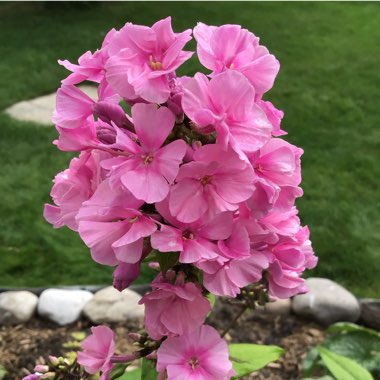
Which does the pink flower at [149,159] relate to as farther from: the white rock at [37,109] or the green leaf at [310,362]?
the white rock at [37,109]

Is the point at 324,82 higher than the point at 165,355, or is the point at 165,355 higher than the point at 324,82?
the point at 165,355

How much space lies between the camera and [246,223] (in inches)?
44.8

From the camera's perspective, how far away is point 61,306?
3014mm

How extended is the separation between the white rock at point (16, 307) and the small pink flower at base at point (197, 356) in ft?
6.47

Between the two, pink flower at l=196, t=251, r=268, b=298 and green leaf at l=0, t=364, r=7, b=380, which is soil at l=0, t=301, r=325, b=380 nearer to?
green leaf at l=0, t=364, r=7, b=380

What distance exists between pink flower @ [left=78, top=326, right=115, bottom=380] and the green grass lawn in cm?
204

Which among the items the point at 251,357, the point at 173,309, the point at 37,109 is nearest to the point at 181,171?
the point at 173,309

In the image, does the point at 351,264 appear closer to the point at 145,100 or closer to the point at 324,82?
the point at 145,100

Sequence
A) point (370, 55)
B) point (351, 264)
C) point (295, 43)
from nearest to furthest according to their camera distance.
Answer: point (351, 264) < point (370, 55) < point (295, 43)

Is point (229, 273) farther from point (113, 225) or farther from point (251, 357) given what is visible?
point (251, 357)

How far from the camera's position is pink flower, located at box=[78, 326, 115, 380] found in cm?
133

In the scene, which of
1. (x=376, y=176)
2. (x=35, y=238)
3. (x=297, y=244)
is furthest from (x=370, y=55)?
(x=297, y=244)

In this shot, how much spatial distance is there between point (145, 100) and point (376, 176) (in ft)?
11.7

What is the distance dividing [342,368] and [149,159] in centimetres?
121
